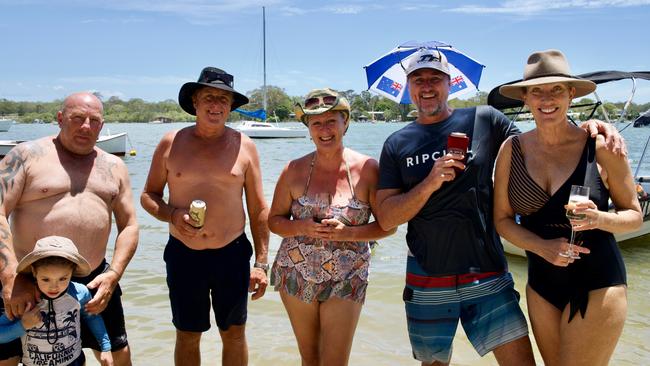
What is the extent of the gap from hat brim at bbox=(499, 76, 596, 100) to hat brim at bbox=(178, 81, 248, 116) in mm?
1991

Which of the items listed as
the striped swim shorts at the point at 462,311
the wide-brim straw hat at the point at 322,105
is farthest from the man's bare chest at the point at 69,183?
the striped swim shorts at the point at 462,311

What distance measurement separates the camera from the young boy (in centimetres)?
319

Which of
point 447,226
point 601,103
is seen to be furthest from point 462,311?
point 601,103

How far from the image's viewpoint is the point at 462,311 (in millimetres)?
3406

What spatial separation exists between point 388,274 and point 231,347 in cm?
541

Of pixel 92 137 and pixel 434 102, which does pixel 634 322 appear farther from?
pixel 92 137

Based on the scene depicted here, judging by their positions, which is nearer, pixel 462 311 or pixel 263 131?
pixel 462 311

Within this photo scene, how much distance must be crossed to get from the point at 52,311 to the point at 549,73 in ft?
10.6

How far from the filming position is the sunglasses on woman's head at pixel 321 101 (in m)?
3.58

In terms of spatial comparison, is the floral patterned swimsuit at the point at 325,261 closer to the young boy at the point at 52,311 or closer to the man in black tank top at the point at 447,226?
the man in black tank top at the point at 447,226

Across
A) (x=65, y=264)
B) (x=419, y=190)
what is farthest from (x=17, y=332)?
(x=419, y=190)

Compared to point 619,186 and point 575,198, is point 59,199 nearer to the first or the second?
point 575,198

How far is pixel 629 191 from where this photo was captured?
292 centimetres

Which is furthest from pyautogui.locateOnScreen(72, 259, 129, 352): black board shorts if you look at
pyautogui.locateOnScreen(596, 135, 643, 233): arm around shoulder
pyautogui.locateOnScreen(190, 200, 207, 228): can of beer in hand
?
pyautogui.locateOnScreen(596, 135, 643, 233): arm around shoulder
